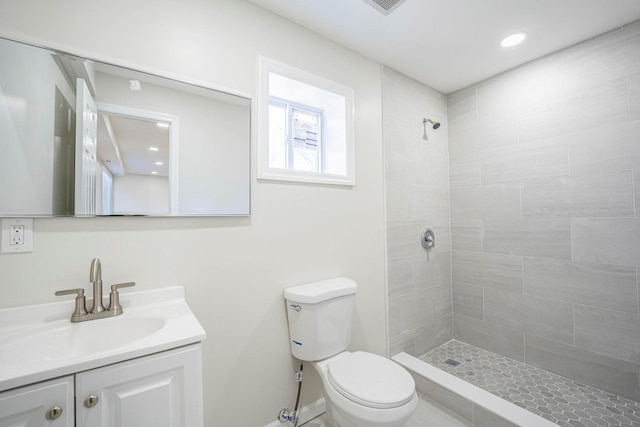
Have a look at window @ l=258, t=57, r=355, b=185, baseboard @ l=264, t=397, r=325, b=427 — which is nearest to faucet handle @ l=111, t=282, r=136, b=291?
window @ l=258, t=57, r=355, b=185

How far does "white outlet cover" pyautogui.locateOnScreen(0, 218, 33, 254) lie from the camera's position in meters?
0.99

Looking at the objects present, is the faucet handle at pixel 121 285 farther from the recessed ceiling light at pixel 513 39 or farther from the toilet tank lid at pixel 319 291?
the recessed ceiling light at pixel 513 39

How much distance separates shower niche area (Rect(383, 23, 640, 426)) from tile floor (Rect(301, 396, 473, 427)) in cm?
7

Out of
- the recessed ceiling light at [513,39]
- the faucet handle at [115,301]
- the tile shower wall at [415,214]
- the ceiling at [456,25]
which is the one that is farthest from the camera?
the tile shower wall at [415,214]

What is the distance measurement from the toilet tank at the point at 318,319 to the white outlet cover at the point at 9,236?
1.13 metres

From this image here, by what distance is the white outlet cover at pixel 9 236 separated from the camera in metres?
0.99

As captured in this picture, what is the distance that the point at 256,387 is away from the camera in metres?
1.51

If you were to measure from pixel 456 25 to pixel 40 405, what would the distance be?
8.48 feet

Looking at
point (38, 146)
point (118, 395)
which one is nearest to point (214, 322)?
point (118, 395)

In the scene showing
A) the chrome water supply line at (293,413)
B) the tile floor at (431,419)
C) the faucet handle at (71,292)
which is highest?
the faucet handle at (71,292)

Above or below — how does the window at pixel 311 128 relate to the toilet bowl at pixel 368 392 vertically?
above

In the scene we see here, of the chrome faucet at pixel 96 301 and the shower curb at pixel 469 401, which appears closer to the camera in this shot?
the chrome faucet at pixel 96 301

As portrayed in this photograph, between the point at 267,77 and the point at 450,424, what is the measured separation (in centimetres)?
237

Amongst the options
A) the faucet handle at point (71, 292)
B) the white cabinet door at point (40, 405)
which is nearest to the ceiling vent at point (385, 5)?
the faucet handle at point (71, 292)
